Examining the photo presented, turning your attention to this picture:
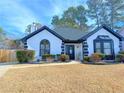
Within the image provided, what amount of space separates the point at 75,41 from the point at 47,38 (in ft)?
13.7

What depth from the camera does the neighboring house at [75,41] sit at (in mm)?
28828

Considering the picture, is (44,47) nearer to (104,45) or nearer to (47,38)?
(47,38)

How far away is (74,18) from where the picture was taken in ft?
180

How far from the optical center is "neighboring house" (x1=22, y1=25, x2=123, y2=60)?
28.8 m

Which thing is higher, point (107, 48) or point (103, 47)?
point (103, 47)

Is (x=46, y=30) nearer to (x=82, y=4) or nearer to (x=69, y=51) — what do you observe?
(x=69, y=51)

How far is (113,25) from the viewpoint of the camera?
5197 centimetres

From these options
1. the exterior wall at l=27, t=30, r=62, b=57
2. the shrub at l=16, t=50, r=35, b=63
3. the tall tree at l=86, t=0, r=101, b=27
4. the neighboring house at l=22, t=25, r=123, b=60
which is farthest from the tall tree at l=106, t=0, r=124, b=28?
the shrub at l=16, t=50, r=35, b=63

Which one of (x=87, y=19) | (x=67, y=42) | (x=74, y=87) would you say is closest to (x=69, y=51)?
(x=67, y=42)

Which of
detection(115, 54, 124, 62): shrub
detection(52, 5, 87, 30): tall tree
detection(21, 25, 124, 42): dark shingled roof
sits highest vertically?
detection(52, 5, 87, 30): tall tree

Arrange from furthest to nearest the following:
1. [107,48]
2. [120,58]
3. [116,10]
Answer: [116,10], [107,48], [120,58]

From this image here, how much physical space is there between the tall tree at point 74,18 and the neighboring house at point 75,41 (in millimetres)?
23117

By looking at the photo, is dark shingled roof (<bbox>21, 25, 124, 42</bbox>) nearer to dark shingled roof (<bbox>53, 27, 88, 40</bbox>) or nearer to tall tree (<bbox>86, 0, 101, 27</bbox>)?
dark shingled roof (<bbox>53, 27, 88, 40</bbox>)

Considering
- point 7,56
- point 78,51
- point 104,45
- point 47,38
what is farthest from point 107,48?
point 7,56
